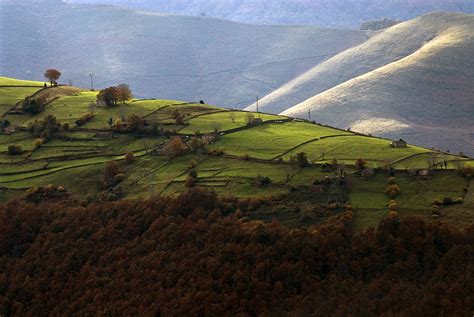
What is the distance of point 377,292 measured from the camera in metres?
48.9

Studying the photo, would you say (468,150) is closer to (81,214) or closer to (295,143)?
(295,143)

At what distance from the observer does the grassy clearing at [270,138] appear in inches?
3275

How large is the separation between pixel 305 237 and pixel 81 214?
25040 millimetres

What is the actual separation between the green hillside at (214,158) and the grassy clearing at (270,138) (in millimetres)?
132

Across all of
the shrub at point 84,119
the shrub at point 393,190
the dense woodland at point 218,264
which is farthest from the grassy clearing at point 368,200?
the shrub at point 84,119

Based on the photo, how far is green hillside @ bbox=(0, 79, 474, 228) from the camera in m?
66.3

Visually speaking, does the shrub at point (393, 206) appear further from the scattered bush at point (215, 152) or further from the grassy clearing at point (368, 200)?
the scattered bush at point (215, 152)

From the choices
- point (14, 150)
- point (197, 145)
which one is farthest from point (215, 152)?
point (14, 150)

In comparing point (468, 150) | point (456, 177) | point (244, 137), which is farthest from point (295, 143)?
point (468, 150)

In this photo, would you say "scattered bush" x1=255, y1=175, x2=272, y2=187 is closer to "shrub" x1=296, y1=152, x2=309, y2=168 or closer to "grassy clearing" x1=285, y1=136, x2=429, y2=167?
"shrub" x1=296, y1=152, x2=309, y2=168

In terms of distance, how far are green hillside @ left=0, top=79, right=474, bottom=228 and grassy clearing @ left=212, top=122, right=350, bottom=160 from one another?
132 millimetres

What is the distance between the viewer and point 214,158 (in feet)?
268

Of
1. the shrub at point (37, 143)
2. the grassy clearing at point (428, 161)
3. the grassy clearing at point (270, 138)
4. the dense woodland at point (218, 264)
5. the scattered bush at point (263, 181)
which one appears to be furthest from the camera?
the shrub at point (37, 143)

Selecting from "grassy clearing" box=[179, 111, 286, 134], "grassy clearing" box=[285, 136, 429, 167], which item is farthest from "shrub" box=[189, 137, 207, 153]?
"grassy clearing" box=[285, 136, 429, 167]
